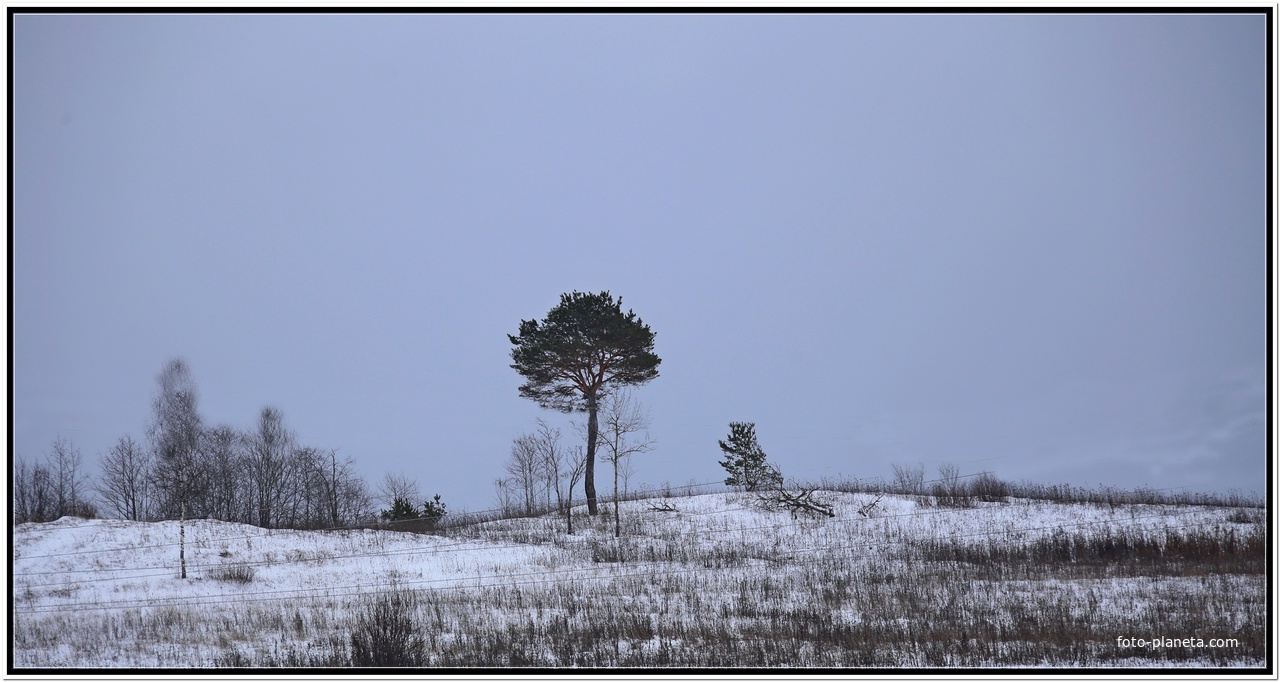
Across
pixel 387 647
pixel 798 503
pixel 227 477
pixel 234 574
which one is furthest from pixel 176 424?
pixel 227 477

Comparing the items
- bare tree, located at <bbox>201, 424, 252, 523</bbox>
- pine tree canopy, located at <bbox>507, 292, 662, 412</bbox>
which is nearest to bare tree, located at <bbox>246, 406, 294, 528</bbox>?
bare tree, located at <bbox>201, 424, 252, 523</bbox>

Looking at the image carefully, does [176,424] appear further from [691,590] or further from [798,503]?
[798,503]

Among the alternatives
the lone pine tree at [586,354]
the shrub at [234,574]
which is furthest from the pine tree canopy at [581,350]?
the shrub at [234,574]

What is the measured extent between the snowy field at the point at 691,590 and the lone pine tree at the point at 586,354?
6123 millimetres

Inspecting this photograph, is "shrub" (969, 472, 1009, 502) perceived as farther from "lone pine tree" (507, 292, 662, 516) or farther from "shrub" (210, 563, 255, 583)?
"shrub" (210, 563, 255, 583)

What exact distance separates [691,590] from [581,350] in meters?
16.3

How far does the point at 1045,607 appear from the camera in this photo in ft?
56.4

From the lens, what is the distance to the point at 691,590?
2039 centimetres

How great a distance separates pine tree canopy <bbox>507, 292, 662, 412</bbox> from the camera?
35125 millimetres

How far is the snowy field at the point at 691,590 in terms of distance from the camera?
14070 mm

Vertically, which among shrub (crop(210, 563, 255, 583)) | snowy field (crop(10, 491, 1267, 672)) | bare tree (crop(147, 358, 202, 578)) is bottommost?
snowy field (crop(10, 491, 1267, 672))

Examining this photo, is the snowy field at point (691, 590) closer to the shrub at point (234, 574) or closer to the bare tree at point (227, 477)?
the shrub at point (234, 574)

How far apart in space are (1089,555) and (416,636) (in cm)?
1950

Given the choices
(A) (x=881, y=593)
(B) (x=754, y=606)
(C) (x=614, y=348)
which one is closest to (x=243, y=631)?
(B) (x=754, y=606)
